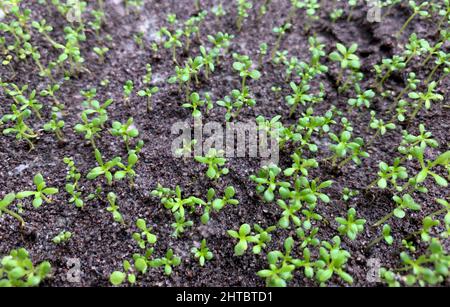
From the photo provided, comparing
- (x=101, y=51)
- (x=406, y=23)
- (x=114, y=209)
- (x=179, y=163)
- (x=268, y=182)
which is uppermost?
(x=406, y=23)

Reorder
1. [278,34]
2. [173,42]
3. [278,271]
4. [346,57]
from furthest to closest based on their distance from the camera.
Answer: [278,34]
[173,42]
[346,57]
[278,271]

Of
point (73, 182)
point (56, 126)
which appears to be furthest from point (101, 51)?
point (73, 182)

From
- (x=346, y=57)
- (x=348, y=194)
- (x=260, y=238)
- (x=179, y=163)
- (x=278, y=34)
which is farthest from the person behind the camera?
(x=278, y=34)

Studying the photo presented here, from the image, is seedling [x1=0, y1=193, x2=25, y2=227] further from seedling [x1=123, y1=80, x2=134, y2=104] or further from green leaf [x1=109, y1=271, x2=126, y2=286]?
seedling [x1=123, y1=80, x2=134, y2=104]

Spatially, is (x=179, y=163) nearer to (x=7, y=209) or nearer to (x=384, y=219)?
(x=7, y=209)

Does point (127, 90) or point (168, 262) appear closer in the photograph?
point (168, 262)

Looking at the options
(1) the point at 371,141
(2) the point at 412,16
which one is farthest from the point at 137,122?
(2) the point at 412,16
